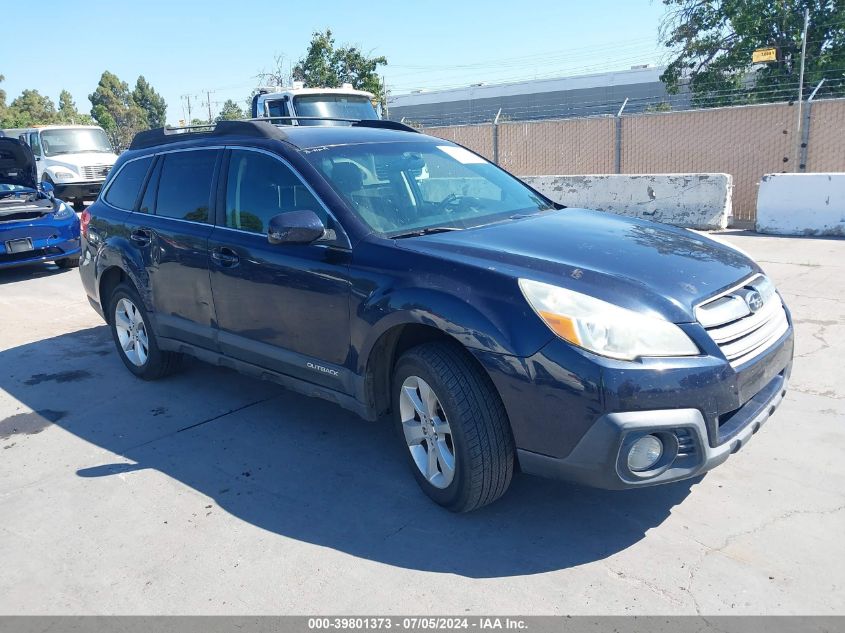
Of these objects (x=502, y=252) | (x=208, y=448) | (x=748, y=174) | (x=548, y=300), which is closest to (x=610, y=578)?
(x=548, y=300)

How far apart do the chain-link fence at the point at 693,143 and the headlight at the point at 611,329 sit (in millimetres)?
10696

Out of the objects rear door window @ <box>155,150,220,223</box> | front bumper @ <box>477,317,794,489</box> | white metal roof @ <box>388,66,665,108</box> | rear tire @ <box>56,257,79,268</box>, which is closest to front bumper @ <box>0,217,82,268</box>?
rear tire @ <box>56,257,79,268</box>

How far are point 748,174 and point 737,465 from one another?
11872mm

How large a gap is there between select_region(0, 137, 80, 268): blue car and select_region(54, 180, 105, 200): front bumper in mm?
8127

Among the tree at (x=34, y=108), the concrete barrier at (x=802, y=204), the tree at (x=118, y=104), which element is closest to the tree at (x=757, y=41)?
the concrete barrier at (x=802, y=204)

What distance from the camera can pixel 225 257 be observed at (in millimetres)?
4348

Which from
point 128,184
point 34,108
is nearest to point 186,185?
point 128,184

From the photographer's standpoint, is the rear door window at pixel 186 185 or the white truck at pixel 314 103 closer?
the rear door window at pixel 186 185

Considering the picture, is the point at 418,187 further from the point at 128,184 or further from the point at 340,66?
the point at 340,66

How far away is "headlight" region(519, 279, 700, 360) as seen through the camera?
2846mm

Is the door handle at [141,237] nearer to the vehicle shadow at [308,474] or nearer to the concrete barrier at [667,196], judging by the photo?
→ the vehicle shadow at [308,474]

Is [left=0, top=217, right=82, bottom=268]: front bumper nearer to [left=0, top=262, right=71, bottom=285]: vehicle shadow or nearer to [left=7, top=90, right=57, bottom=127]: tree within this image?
[left=0, top=262, right=71, bottom=285]: vehicle shadow

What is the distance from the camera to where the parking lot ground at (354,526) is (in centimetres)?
287

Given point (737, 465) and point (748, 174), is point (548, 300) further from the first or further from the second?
point (748, 174)
